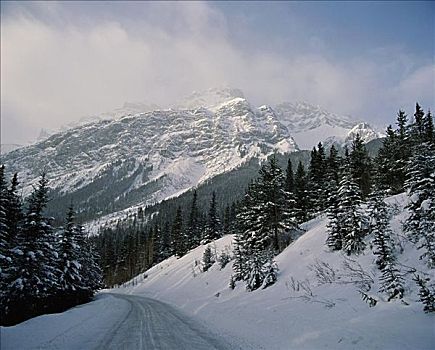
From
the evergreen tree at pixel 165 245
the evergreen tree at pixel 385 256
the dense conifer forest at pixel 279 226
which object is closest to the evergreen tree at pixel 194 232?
the evergreen tree at pixel 165 245

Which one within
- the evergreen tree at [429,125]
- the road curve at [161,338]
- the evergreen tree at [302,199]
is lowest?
the road curve at [161,338]

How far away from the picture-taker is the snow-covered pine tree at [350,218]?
61.4ft

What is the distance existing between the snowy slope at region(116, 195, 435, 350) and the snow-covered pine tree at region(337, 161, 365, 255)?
799 mm

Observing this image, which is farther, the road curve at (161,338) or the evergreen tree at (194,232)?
the evergreen tree at (194,232)

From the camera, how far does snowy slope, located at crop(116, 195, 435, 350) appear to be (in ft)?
31.8

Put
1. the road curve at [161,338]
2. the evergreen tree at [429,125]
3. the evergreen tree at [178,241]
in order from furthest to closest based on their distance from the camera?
the evergreen tree at [178,241] < the evergreen tree at [429,125] < the road curve at [161,338]

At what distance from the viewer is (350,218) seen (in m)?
20.1

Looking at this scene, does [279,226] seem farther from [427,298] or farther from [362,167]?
[427,298]

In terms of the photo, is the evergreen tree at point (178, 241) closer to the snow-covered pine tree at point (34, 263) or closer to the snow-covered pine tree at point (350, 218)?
the snow-covered pine tree at point (34, 263)

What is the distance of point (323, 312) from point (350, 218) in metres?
8.12

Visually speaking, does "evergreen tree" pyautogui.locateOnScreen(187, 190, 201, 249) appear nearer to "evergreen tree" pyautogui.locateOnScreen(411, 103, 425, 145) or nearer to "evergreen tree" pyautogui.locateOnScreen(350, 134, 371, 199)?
"evergreen tree" pyautogui.locateOnScreen(350, 134, 371, 199)

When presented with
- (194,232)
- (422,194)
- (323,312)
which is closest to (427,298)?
(323,312)

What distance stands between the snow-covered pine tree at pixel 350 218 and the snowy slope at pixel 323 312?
80cm

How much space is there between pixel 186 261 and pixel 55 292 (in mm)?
30473
